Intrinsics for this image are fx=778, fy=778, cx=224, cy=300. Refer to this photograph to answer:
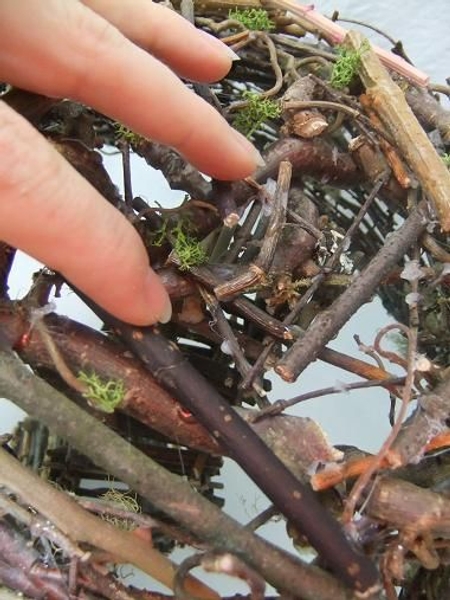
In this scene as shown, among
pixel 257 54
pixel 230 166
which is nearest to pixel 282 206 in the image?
pixel 230 166

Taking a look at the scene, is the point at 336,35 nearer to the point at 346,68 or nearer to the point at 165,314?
the point at 346,68

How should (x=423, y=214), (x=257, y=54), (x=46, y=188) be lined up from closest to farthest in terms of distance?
(x=46, y=188)
(x=423, y=214)
(x=257, y=54)

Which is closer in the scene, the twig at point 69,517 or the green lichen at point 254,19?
the twig at point 69,517

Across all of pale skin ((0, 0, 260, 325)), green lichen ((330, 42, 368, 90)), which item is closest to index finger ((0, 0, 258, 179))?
pale skin ((0, 0, 260, 325))

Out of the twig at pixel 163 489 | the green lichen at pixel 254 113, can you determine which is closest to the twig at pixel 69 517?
the twig at pixel 163 489

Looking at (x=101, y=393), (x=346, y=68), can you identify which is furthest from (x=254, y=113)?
(x=101, y=393)

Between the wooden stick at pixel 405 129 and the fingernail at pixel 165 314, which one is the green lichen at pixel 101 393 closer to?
the fingernail at pixel 165 314

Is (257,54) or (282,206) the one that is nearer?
(282,206)

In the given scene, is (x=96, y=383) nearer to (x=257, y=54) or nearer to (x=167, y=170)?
(x=167, y=170)

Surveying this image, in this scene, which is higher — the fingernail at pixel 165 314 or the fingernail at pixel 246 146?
the fingernail at pixel 246 146
